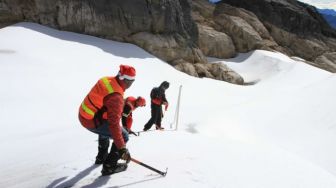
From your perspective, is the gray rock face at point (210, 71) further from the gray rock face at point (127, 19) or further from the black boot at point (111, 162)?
the black boot at point (111, 162)

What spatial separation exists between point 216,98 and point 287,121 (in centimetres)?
773

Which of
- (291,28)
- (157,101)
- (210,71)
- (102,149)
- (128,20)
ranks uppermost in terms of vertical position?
(102,149)

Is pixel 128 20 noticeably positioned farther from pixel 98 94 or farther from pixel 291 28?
pixel 291 28

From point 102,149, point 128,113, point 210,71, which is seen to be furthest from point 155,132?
point 210,71

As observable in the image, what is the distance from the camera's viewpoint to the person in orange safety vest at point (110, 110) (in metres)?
4.78

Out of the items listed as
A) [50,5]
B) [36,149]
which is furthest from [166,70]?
[36,149]

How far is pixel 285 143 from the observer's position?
1292cm

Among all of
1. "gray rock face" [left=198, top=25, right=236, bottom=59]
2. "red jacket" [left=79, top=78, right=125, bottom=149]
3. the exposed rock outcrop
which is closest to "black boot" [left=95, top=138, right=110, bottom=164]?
"red jacket" [left=79, top=78, right=125, bottom=149]

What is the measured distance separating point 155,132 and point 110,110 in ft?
16.1

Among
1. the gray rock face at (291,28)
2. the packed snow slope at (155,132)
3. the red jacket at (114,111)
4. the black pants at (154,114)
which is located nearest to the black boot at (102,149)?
the packed snow slope at (155,132)

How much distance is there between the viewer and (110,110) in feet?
15.6

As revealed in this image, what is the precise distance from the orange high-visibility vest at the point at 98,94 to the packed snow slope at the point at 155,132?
3.36 ft

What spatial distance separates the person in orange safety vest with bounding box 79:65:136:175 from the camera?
4.78 meters

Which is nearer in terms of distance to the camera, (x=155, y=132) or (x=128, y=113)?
(x=128, y=113)
